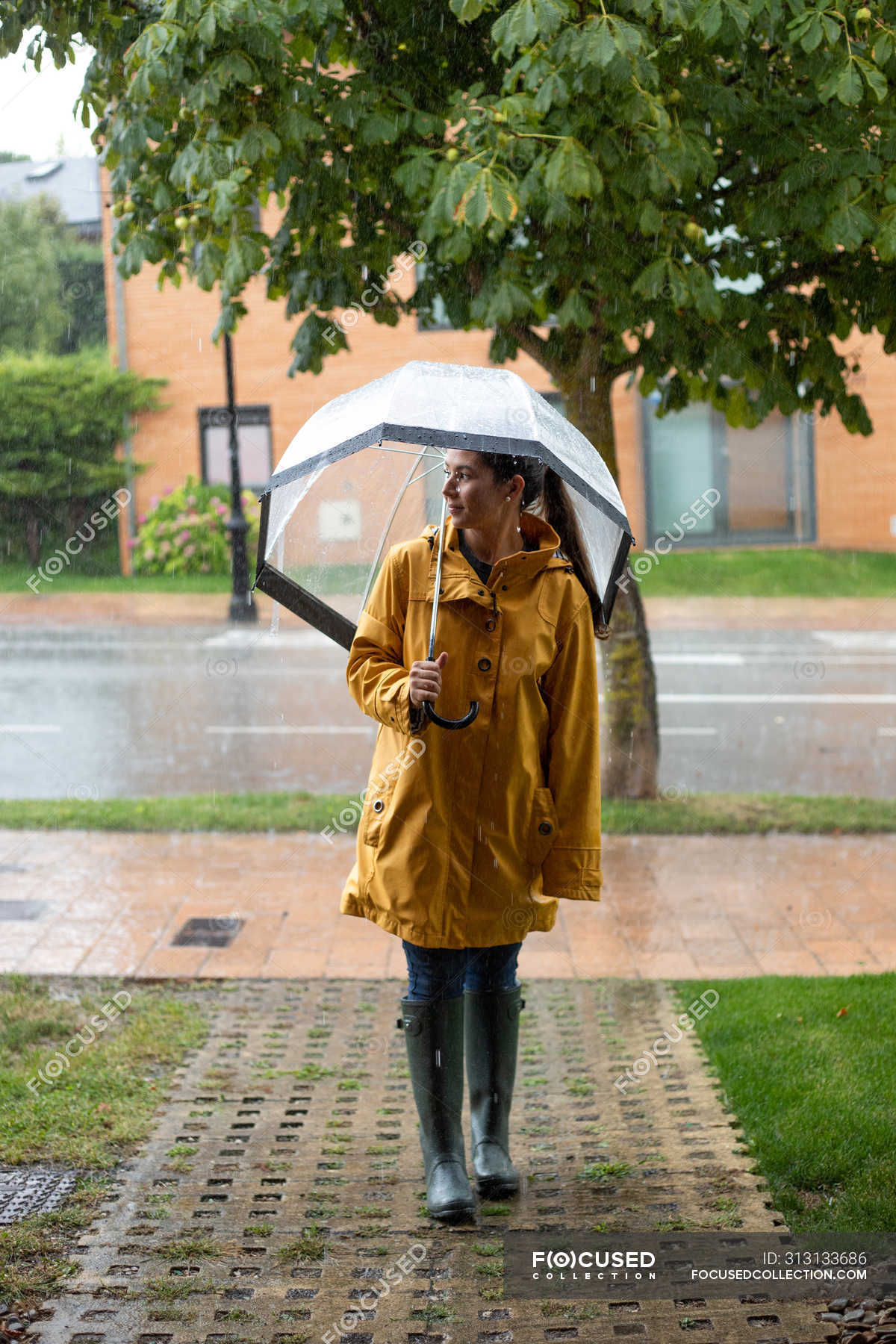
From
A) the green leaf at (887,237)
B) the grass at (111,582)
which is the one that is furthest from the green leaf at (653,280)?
the grass at (111,582)

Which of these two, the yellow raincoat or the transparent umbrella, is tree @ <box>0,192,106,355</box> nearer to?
the transparent umbrella

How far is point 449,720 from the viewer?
301cm

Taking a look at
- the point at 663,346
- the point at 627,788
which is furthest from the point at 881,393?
the point at 663,346

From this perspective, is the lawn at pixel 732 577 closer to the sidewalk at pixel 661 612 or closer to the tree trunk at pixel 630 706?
the sidewalk at pixel 661 612

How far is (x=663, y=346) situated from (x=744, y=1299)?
3.86m

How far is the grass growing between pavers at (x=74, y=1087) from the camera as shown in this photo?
3127mm

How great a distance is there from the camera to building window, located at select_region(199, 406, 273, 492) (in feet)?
68.9

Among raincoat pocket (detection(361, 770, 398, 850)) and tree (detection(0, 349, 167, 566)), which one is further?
tree (detection(0, 349, 167, 566))

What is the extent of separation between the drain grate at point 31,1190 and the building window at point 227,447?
1801 cm

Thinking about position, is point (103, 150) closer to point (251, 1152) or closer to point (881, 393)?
point (251, 1152)

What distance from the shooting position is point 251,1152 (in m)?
3.67

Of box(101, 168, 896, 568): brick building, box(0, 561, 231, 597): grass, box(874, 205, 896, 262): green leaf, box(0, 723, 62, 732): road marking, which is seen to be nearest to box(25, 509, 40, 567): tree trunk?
box(0, 561, 231, 597): grass

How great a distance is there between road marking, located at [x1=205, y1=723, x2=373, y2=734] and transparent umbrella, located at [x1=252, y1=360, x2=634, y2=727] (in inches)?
288

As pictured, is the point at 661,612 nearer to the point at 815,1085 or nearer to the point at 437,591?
the point at 815,1085
